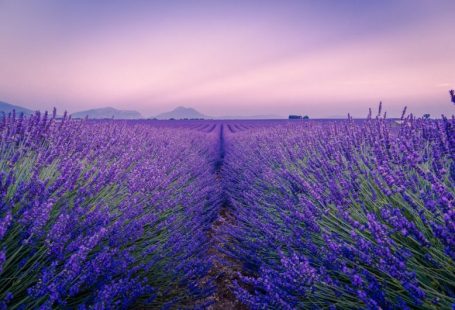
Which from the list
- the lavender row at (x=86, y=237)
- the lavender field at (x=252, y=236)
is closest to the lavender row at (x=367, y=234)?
the lavender field at (x=252, y=236)

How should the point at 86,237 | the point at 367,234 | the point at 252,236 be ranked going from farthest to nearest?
the point at 252,236
the point at 367,234
the point at 86,237

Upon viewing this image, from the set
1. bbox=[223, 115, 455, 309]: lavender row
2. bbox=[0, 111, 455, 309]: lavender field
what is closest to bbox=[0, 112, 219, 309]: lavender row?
bbox=[0, 111, 455, 309]: lavender field

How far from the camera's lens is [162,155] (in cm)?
357

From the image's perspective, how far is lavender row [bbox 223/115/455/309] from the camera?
0.99 meters

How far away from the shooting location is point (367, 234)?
4.57ft

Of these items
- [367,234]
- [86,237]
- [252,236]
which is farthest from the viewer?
[252,236]

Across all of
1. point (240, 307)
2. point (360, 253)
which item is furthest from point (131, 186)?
point (360, 253)

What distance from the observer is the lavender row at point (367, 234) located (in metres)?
0.99

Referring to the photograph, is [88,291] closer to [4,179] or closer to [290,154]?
[4,179]

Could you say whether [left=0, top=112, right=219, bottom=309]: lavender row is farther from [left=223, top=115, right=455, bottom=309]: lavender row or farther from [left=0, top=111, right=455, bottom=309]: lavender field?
[left=223, top=115, right=455, bottom=309]: lavender row

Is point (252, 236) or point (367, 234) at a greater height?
point (367, 234)

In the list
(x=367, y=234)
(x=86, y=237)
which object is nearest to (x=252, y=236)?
(x=367, y=234)

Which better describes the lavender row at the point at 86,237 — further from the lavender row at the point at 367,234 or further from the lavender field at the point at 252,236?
the lavender row at the point at 367,234

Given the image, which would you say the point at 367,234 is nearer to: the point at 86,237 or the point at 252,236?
the point at 252,236
